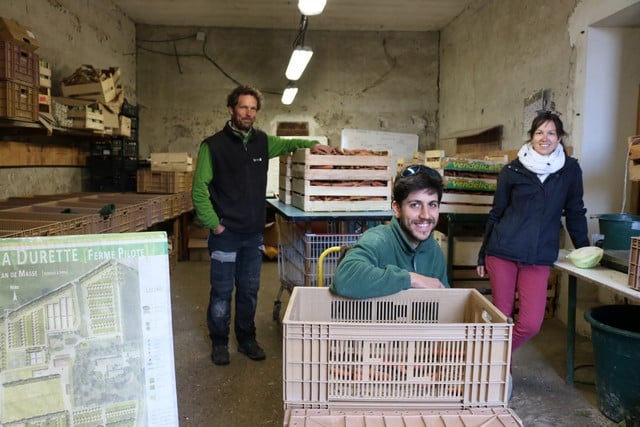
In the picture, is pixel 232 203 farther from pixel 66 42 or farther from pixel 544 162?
pixel 66 42

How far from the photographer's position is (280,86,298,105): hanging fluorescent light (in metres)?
7.47

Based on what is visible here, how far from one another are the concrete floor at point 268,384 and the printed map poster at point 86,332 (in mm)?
1510

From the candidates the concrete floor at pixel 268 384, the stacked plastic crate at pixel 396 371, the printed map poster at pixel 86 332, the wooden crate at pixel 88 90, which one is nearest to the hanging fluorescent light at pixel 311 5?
the wooden crate at pixel 88 90

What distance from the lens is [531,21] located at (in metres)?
5.23

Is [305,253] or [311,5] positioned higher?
[311,5]

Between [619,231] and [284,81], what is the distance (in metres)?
6.44

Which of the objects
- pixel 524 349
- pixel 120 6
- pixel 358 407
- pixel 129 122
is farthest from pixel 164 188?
pixel 358 407

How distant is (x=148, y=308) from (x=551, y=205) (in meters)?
2.42

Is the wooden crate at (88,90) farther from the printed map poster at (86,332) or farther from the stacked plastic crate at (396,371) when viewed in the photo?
the stacked plastic crate at (396,371)

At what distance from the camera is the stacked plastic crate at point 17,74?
364 cm

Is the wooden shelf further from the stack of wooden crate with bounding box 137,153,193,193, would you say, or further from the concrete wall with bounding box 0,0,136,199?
the stack of wooden crate with bounding box 137,153,193,193

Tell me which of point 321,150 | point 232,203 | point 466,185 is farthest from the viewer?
point 466,185

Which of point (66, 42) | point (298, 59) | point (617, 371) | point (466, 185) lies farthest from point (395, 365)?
point (66, 42)

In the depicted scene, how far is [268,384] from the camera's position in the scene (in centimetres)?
309
